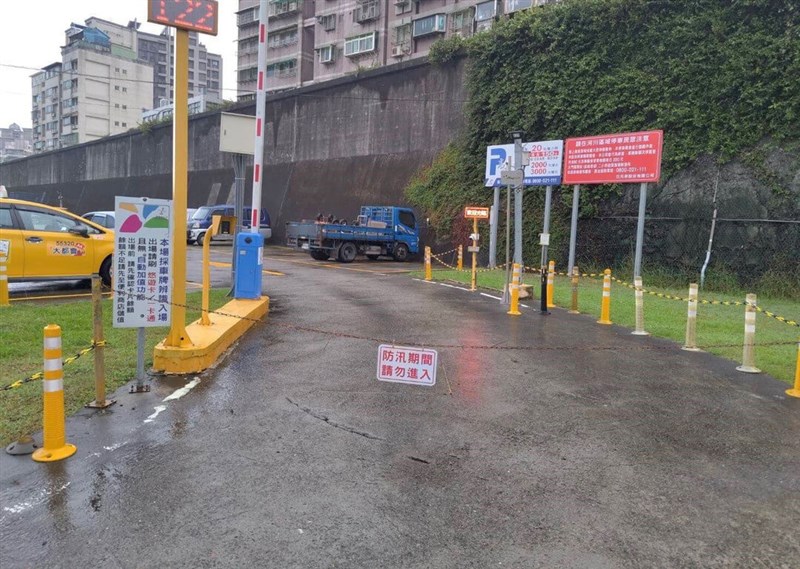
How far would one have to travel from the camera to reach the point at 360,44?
57281mm

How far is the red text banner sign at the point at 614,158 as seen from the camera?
17.9 meters

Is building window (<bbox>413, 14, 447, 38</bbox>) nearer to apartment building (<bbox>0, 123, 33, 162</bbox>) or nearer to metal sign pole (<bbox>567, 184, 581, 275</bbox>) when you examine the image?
metal sign pole (<bbox>567, 184, 581, 275</bbox>)

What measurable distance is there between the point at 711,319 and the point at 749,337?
15.1ft

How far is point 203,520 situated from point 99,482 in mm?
981

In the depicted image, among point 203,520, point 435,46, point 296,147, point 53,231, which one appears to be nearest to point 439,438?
point 203,520

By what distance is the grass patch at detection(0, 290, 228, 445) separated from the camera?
17.8 feet

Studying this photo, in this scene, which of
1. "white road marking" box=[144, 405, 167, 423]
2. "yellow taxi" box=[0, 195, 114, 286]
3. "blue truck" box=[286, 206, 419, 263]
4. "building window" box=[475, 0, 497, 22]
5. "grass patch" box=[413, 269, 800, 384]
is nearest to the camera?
"white road marking" box=[144, 405, 167, 423]

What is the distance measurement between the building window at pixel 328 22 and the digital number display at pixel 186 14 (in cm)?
5815

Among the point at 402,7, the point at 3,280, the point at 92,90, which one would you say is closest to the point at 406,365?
the point at 3,280

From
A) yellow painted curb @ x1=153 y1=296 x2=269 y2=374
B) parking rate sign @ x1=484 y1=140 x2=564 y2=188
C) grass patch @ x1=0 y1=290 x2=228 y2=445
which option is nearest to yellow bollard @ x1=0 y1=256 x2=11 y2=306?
grass patch @ x1=0 y1=290 x2=228 y2=445

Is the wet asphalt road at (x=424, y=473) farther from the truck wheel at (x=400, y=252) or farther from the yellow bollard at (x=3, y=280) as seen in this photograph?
the truck wheel at (x=400, y=252)

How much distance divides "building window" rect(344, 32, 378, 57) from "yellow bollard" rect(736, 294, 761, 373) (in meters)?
53.7

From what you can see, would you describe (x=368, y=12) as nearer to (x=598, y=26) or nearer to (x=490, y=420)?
(x=598, y=26)

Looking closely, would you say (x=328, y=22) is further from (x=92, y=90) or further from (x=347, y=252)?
(x=92, y=90)
